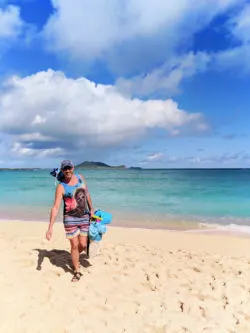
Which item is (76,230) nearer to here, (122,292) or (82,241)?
(82,241)

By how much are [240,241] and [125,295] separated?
220 inches

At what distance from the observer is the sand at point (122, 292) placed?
4.12m

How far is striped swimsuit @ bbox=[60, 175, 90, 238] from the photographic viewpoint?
206 inches

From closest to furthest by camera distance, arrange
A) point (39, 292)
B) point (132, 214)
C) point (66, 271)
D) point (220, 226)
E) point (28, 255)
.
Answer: point (39, 292) → point (66, 271) → point (28, 255) → point (220, 226) → point (132, 214)

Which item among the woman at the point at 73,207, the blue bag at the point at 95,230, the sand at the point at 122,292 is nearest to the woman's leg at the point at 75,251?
the woman at the point at 73,207

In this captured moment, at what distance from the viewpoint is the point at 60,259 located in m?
6.31

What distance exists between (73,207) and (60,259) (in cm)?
160

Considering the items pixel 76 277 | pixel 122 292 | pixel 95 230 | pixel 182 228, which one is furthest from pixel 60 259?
pixel 182 228

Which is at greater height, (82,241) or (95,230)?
(95,230)

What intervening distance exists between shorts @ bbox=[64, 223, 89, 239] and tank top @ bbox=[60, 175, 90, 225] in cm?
6

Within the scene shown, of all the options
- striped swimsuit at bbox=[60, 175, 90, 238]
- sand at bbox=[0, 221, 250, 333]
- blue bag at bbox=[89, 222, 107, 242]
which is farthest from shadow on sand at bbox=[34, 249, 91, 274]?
striped swimsuit at bbox=[60, 175, 90, 238]

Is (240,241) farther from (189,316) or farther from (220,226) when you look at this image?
(189,316)

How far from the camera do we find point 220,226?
1266 centimetres

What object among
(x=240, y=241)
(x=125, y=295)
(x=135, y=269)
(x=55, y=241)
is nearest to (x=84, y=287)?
(x=125, y=295)
